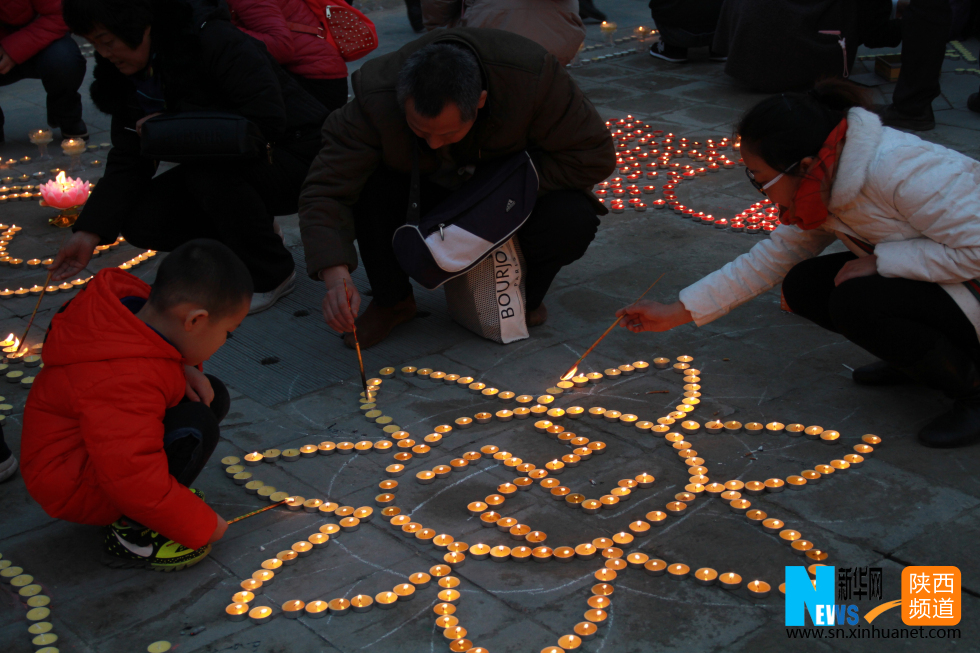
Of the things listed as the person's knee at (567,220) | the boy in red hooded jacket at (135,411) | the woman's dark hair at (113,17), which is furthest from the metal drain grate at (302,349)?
the woman's dark hair at (113,17)

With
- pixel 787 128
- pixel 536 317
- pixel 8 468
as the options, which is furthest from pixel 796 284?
pixel 8 468

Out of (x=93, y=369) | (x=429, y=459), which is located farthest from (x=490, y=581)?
(x=93, y=369)

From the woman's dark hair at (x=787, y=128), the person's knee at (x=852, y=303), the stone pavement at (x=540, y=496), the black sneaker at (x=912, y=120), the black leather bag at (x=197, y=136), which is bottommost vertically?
the stone pavement at (x=540, y=496)

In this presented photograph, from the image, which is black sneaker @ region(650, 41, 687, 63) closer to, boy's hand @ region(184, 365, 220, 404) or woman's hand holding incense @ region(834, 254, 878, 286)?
woman's hand holding incense @ region(834, 254, 878, 286)

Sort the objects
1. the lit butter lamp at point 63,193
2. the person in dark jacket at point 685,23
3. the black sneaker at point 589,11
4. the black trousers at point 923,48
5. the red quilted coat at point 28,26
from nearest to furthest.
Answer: the lit butter lamp at point 63,193, the black trousers at point 923,48, the red quilted coat at point 28,26, the person in dark jacket at point 685,23, the black sneaker at point 589,11

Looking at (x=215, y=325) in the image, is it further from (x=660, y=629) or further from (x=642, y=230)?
(x=642, y=230)

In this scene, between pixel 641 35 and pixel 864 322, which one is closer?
pixel 864 322

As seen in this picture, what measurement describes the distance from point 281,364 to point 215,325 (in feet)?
4.01

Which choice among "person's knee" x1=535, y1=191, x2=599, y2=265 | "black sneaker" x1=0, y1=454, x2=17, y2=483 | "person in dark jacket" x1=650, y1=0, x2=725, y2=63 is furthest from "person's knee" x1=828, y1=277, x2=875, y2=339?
"person in dark jacket" x1=650, y1=0, x2=725, y2=63

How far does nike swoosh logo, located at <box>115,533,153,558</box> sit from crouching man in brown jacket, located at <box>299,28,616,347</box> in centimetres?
102

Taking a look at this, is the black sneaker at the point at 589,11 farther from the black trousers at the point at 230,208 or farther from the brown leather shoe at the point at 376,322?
the brown leather shoe at the point at 376,322

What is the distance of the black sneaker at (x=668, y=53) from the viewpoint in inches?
329

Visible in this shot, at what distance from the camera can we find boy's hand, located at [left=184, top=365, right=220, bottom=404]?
257 centimetres

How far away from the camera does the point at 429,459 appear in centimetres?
290
